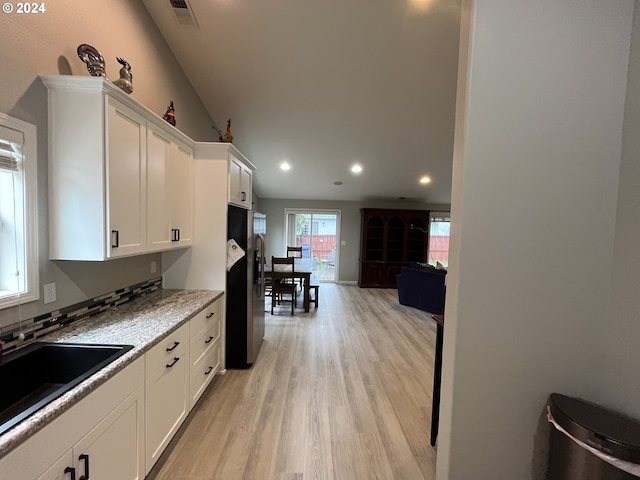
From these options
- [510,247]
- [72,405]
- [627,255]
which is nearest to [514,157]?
[510,247]

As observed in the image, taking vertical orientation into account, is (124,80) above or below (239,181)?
above

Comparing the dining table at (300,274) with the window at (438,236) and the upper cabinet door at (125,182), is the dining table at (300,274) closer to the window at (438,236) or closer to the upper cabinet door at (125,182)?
the upper cabinet door at (125,182)

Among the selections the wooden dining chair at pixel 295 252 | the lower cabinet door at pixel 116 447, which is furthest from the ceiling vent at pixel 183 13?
the wooden dining chair at pixel 295 252

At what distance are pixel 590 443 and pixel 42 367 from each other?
8.13 feet

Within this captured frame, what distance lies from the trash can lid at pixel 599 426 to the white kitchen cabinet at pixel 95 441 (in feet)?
6.40

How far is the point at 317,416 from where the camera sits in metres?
2.31

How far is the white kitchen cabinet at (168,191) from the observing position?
7.02ft

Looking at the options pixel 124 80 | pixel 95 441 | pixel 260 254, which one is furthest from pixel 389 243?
pixel 95 441

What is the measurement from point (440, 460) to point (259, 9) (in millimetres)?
3635

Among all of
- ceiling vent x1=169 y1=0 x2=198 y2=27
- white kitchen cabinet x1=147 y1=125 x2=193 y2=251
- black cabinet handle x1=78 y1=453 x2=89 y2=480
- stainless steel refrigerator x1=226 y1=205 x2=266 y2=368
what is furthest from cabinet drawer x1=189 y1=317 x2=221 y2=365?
ceiling vent x1=169 y1=0 x2=198 y2=27

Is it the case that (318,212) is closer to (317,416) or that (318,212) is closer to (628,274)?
(317,416)

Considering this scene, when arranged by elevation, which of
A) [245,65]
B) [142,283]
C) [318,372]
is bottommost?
[318,372]

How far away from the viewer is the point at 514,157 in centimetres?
134

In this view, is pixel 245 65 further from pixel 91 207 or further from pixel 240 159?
pixel 91 207
